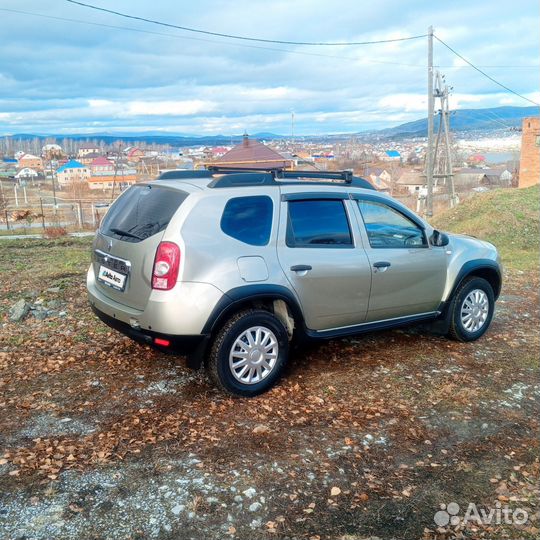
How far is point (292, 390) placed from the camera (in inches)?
169

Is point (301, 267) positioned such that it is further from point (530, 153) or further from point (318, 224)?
point (530, 153)

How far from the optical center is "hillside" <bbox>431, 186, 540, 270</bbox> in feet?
41.3

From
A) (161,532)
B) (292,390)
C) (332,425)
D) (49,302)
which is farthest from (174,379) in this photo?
(49,302)

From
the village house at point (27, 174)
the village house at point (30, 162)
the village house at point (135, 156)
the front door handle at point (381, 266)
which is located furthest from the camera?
the village house at point (30, 162)

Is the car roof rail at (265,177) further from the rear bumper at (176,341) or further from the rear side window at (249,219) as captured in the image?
the rear bumper at (176,341)

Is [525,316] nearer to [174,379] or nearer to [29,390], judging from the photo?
[174,379]

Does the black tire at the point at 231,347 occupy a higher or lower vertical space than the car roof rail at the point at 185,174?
lower

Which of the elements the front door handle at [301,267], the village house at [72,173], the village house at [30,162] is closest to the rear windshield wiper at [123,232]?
the front door handle at [301,267]

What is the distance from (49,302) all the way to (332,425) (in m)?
4.41

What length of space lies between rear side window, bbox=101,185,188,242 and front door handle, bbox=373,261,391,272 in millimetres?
1883

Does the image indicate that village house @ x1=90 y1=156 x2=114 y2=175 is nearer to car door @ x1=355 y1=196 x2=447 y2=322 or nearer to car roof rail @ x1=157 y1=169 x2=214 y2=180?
car roof rail @ x1=157 y1=169 x2=214 y2=180

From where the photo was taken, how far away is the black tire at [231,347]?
3904mm

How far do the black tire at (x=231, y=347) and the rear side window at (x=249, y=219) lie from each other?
59 centimetres

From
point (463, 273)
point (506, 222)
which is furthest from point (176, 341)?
point (506, 222)
